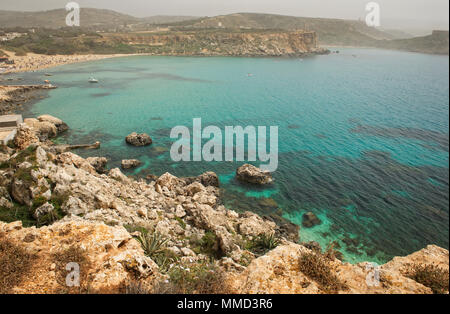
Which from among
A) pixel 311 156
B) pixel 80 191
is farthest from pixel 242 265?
pixel 311 156

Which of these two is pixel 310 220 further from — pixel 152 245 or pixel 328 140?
pixel 328 140

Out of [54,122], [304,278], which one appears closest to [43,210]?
[304,278]

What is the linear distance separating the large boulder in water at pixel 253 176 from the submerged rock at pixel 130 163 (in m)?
11.0

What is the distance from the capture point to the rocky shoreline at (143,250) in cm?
691

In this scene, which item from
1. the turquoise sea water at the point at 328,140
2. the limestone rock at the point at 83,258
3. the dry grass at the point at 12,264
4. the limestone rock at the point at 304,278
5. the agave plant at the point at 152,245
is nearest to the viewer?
the dry grass at the point at 12,264

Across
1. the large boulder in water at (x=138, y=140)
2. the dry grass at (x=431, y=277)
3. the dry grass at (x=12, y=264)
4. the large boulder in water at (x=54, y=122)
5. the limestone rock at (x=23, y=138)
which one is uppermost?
the large boulder in water at (x=54, y=122)

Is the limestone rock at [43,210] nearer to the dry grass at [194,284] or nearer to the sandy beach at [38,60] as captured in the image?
the dry grass at [194,284]

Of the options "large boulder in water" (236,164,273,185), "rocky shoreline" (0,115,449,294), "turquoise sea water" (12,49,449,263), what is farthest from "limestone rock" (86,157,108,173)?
"large boulder in water" (236,164,273,185)

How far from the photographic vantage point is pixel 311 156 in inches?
1086

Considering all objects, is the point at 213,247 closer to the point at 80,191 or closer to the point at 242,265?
the point at 242,265

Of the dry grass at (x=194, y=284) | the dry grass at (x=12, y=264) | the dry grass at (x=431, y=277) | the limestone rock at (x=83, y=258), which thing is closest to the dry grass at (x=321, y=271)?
the dry grass at (x=431, y=277)

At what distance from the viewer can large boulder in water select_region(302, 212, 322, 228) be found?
17.8 metres

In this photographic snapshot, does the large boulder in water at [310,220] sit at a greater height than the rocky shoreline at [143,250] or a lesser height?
lesser

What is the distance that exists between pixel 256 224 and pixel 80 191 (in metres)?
11.1
